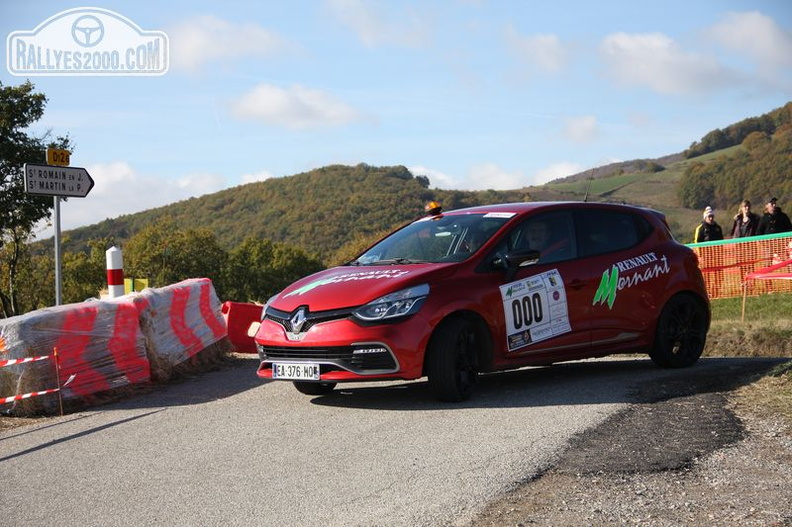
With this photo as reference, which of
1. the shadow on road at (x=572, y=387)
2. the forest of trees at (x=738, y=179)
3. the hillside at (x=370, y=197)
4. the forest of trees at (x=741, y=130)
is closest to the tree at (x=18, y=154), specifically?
the shadow on road at (x=572, y=387)

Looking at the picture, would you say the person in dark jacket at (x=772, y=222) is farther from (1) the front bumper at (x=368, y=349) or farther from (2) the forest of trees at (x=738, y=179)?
(2) the forest of trees at (x=738, y=179)

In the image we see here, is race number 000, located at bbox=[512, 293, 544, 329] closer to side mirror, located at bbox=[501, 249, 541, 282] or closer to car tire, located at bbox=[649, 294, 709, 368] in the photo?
side mirror, located at bbox=[501, 249, 541, 282]

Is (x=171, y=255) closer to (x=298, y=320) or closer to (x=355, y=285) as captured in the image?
(x=298, y=320)

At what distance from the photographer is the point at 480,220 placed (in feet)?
30.1

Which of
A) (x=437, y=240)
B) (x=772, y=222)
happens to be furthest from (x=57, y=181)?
(x=772, y=222)

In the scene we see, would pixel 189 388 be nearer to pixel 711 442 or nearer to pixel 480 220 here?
pixel 480 220

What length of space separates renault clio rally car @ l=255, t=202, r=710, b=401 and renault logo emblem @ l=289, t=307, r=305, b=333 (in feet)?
0.04

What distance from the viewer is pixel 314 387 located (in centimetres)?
894

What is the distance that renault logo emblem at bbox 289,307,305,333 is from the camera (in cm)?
812

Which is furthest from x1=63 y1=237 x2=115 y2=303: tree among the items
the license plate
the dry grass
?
the dry grass

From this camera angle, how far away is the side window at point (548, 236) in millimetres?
8955

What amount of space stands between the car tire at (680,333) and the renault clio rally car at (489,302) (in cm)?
1

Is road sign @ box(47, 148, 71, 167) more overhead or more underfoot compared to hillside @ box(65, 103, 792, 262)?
more underfoot

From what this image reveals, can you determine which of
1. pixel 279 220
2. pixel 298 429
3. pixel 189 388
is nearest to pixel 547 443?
pixel 298 429
